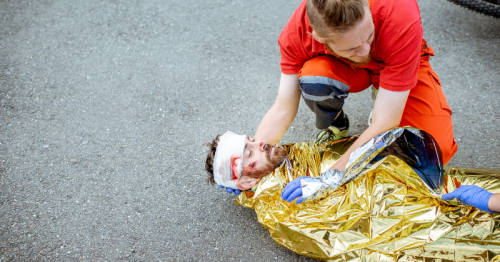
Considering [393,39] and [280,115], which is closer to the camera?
[393,39]

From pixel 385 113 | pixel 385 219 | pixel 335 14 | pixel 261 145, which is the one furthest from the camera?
pixel 261 145

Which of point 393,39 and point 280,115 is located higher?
point 393,39

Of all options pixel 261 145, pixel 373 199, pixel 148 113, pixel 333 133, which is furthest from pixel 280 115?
pixel 148 113

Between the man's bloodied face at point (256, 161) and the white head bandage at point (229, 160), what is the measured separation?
4 cm

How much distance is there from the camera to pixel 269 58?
283cm

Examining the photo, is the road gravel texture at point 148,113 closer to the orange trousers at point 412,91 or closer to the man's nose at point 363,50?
the orange trousers at point 412,91

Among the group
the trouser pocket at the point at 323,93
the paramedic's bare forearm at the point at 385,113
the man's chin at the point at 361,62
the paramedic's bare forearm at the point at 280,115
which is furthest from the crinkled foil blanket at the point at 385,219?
the man's chin at the point at 361,62

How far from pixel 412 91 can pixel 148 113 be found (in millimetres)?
1850

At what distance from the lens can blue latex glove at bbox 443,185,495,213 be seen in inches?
54.7

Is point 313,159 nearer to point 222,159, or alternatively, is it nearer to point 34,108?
point 222,159

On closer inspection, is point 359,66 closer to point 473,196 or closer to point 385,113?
point 385,113

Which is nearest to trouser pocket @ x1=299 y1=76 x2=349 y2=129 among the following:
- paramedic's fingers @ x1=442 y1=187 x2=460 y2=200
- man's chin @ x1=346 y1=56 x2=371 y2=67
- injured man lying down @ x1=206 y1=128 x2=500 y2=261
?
man's chin @ x1=346 y1=56 x2=371 y2=67

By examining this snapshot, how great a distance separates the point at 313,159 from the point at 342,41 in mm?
766

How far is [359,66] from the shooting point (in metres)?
1.66
